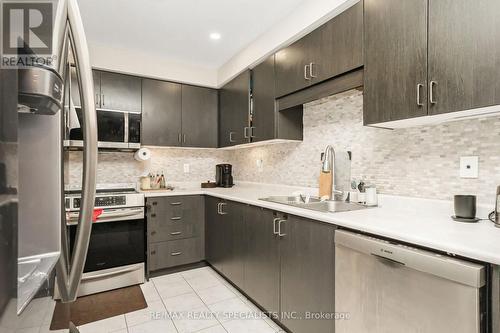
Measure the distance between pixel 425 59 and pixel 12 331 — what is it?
1692 mm

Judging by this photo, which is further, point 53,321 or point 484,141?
point 484,141

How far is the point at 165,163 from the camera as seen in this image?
11.2 feet

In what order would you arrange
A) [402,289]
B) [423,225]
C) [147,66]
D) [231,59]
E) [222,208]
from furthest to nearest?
[231,59] → [147,66] → [222,208] → [423,225] → [402,289]

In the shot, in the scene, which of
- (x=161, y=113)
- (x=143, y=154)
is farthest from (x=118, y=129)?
(x=161, y=113)

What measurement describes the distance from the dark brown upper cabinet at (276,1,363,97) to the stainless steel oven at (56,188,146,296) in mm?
1818

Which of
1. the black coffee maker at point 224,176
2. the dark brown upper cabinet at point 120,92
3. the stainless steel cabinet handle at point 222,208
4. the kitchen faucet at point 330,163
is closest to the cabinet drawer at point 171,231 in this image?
the stainless steel cabinet handle at point 222,208

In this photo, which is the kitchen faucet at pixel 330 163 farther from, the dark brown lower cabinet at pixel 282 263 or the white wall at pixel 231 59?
the white wall at pixel 231 59

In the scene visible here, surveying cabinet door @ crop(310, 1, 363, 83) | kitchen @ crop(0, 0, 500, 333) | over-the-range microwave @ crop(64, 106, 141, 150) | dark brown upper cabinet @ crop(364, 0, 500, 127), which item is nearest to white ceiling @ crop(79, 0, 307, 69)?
kitchen @ crop(0, 0, 500, 333)

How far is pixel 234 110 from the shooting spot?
3.10 metres

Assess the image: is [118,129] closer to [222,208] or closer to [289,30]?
[222,208]

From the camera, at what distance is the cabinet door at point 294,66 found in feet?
6.60

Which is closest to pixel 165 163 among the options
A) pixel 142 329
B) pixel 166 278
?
pixel 166 278

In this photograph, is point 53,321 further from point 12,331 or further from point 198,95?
point 198,95

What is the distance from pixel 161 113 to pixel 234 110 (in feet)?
2.90
